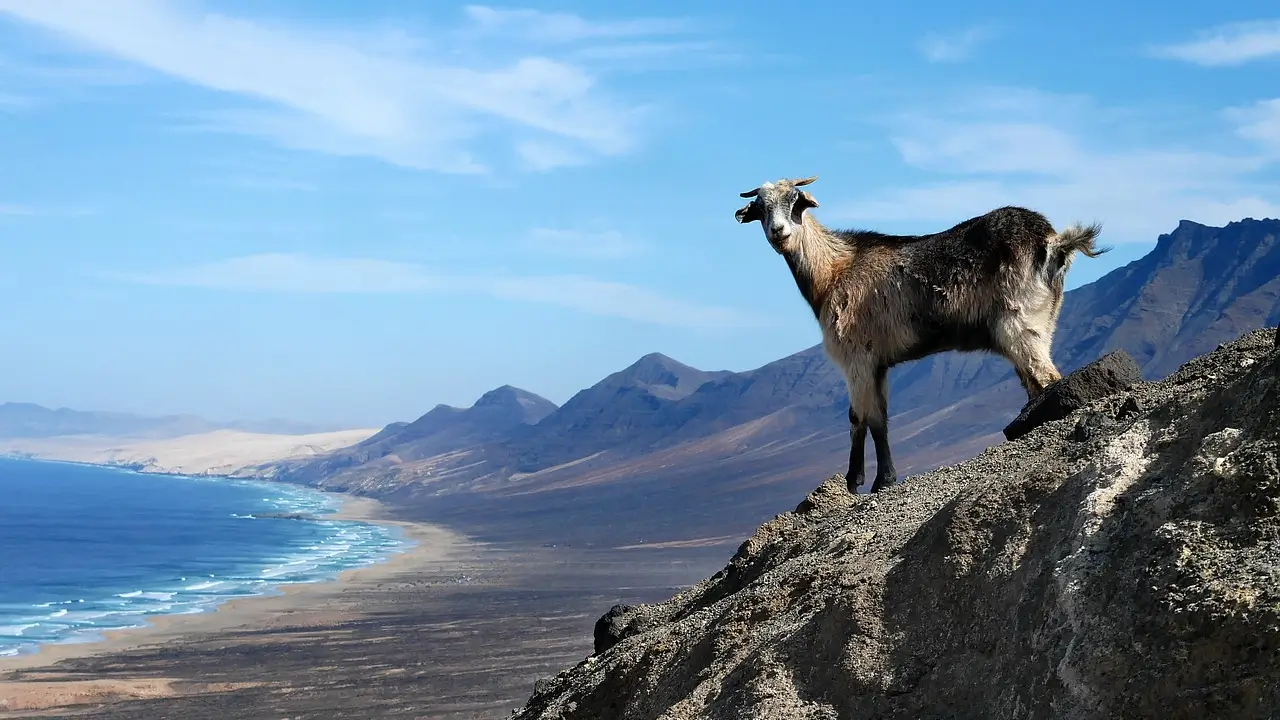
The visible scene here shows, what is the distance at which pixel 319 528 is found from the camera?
6570 inches

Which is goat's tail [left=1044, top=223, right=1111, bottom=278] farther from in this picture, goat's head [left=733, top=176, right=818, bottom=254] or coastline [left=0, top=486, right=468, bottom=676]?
coastline [left=0, top=486, right=468, bottom=676]

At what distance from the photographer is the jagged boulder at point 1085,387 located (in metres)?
8.79

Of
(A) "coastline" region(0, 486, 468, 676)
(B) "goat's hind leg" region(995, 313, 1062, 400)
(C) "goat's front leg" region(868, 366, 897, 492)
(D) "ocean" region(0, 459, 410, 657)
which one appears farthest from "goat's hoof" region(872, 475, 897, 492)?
(D) "ocean" region(0, 459, 410, 657)

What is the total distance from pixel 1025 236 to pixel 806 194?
7.32ft

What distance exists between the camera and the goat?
9836mm

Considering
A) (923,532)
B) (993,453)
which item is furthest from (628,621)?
(923,532)

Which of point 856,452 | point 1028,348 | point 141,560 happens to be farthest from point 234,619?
point 1028,348

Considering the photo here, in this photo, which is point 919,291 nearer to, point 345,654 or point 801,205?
point 801,205

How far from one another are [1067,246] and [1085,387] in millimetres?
1497

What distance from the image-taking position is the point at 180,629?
239ft

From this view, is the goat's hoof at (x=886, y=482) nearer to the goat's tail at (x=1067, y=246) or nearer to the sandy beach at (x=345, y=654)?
the goat's tail at (x=1067, y=246)

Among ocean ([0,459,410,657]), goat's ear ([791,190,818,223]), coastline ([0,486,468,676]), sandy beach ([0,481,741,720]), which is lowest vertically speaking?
sandy beach ([0,481,741,720])

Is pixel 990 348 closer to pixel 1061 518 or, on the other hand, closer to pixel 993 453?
pixel 993 453

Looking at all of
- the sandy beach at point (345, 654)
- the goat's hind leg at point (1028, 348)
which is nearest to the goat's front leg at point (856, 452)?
the goat's hind leg at point (1028, 348)
